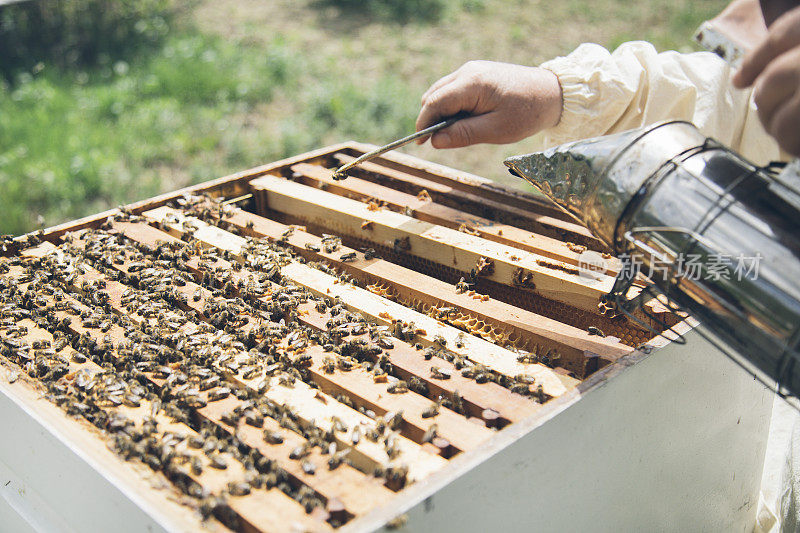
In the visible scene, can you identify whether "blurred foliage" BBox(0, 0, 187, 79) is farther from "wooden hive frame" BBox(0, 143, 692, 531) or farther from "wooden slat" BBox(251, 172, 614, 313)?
"wooden slat" BBox(251, 172, 614, 313)

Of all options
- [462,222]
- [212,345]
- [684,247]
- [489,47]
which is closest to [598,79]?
[462,222]

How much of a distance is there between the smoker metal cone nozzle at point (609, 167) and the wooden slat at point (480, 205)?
3.18ft

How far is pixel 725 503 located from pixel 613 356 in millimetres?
1340

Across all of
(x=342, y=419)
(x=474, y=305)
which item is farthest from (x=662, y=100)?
(x=342, y=419)

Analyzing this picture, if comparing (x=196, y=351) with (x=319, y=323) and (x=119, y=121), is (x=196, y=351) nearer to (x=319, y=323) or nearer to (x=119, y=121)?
(x=319, y=323)

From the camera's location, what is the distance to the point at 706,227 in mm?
1885

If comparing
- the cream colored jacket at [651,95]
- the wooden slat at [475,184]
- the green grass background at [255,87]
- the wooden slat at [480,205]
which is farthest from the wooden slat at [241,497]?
the green grass background at [255,87]

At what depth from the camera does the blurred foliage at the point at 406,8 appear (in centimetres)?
1225

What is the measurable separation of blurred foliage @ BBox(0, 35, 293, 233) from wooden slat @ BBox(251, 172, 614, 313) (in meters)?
4.28

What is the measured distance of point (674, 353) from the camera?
8.07ft

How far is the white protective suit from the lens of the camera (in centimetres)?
343

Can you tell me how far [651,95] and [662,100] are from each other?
0.23ft

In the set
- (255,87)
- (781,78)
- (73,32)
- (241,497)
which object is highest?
(781,78)

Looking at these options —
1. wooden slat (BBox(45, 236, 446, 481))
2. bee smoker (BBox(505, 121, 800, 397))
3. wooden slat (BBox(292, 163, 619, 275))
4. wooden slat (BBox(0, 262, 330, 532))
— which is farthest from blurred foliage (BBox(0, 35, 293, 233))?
bee smoker (BBox(505, 121, 800, 397))
